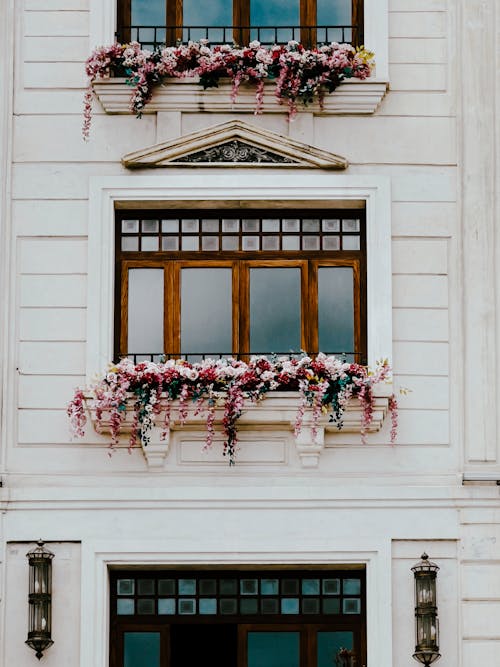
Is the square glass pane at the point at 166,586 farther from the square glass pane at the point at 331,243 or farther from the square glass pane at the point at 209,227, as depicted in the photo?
the square glass pane at the point at 331,243

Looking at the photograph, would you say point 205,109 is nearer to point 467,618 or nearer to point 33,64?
point 33,64

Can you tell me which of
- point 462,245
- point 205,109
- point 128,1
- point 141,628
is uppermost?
point 128,1

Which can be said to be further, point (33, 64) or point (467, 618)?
point (33, 64)

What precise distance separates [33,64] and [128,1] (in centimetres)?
117

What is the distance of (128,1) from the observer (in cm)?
1928

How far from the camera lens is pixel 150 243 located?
1884 cm

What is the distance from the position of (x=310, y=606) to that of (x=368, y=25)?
17.7ft

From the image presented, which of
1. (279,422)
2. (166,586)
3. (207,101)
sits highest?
(207,101)

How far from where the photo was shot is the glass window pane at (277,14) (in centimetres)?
1923

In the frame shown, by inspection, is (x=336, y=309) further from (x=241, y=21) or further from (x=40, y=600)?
(x=40, y=600)

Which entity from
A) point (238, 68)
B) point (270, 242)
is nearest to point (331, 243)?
point (270, 242)

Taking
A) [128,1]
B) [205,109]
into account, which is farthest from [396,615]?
[128,1]

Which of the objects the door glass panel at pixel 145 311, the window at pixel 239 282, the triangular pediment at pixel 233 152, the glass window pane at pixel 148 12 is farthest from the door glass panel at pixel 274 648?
the glass window pane at pixel 148 12

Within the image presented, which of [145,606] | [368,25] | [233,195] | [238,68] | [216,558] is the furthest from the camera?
[368,25]
